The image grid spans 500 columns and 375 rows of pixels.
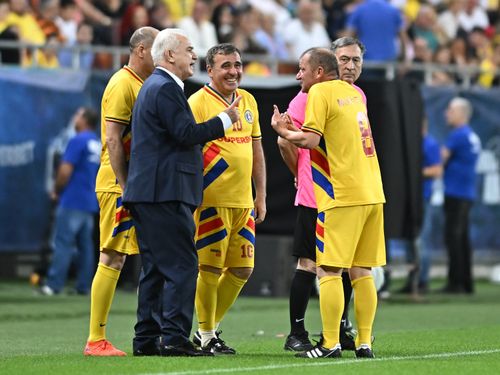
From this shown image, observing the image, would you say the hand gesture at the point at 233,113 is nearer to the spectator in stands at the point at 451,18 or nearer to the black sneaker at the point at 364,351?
the black sneaker at the point at 364,351

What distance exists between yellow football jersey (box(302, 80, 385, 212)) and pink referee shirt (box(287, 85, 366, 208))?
2.29 feet

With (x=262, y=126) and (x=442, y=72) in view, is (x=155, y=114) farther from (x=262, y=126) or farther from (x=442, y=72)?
(x=442, y=72)

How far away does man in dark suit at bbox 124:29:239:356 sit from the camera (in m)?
9.10

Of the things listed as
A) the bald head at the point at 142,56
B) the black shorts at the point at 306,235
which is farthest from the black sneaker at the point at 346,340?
the bald head at the point at 142,56

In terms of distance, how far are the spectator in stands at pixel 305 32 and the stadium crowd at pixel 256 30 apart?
0.05 ft

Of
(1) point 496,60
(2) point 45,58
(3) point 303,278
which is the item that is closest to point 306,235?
(3) point 303,278

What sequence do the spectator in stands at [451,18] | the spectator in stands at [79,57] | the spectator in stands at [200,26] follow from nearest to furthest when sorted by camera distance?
the spectator in stands at [79,57] < the spectator in stands at [200,26] < the spectator in stands at [451,18]

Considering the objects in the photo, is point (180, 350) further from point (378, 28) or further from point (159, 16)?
point (159, 16)

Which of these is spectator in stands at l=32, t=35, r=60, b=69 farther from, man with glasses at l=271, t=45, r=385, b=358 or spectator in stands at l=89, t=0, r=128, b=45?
man with glasses at l=271, t=45, r=385, b=358

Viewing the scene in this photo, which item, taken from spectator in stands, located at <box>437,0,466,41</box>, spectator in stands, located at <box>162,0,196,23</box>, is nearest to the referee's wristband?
spectator in stands, located at <box>162,0,196,23</box>

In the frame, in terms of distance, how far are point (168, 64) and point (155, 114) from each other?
38 centimetres

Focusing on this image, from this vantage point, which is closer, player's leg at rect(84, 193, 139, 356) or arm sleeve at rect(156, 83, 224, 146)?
arm sleeve at rect(156, 83, 224, 146)

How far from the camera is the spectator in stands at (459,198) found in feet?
61.0

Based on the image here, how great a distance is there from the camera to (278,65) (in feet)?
65.7
